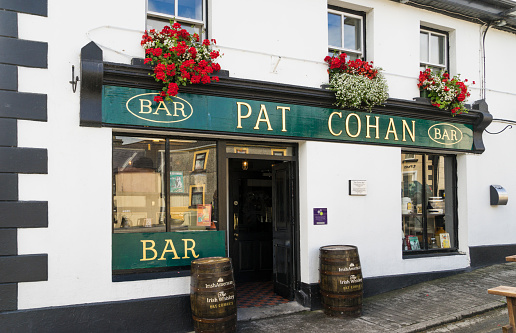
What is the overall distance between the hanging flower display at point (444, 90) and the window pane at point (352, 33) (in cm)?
137

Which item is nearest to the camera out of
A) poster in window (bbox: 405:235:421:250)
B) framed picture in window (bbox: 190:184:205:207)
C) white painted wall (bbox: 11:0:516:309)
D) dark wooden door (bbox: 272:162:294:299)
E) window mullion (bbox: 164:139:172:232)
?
white painted wall (bbox: 11:0:516:309)

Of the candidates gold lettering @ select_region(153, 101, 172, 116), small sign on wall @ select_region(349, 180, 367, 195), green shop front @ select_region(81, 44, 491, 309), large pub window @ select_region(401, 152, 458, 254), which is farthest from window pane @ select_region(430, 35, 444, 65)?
gold lettering @ select_region(153, 101, 172, 116)

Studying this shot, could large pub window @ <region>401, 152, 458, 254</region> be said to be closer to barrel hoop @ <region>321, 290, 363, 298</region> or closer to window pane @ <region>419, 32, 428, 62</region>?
window pane @ <region>419, 32, 428, 62</region>

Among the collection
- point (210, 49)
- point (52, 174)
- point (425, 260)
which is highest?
point (210, 49)

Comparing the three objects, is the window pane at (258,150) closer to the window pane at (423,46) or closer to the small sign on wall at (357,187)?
the small sign on wall at (357,187)

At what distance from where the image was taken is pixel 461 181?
882cm

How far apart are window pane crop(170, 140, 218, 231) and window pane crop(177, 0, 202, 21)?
190cm

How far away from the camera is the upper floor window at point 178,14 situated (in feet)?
20.7

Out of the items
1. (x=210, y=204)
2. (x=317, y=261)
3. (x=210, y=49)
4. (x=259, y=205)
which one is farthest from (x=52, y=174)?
(x=259, y=205)

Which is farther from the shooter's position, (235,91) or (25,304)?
(235,91)

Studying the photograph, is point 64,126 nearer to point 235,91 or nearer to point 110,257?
point 110,257

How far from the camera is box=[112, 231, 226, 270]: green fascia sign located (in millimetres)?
5793

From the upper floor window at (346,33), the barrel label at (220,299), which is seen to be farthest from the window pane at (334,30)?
the barrel label at (220,299)

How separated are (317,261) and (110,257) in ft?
10.5
